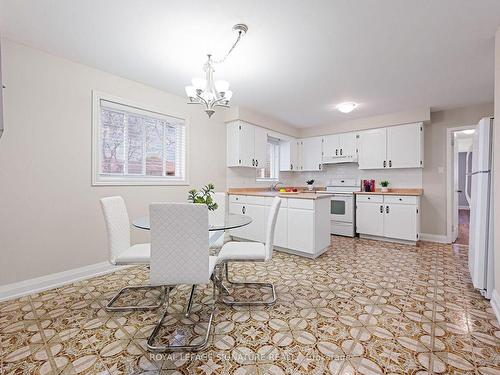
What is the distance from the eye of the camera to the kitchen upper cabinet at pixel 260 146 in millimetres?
4773

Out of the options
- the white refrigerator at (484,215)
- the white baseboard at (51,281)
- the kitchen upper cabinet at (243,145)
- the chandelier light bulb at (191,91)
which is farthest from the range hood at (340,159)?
the white baseboard at (51,281)

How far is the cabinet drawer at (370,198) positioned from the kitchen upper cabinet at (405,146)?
682mm

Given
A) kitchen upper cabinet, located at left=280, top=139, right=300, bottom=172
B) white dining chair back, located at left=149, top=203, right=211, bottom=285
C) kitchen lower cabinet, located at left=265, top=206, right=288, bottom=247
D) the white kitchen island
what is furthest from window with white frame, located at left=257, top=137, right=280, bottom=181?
white dining chair back, located at left=149, top=203, right=211, bottom=285

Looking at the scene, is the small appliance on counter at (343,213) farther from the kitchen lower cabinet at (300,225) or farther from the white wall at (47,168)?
the white wall at (47,168)

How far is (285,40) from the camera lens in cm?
235

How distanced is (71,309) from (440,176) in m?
5.74

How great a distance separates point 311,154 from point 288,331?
461cm

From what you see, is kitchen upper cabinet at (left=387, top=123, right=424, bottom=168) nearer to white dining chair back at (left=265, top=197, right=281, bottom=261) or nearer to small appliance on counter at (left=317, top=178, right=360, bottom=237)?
small appliance on counter at (left=317, top=178, right=360, bottom=237)

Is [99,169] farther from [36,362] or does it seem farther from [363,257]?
[363,257]

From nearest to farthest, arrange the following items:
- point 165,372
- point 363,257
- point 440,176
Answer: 1. point 165,372
2. point 363,257
3. point 440,176

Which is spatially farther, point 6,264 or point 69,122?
point 69,122

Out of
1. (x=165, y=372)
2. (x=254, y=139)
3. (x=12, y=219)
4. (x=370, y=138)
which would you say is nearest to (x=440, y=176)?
(x=370, y=138)

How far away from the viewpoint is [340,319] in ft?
6.41

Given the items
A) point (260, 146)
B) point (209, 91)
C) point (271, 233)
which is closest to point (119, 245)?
point (271, 233)
